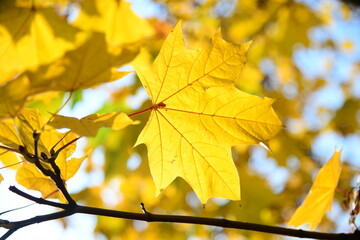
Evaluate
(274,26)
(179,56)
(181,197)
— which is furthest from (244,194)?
(274,26)

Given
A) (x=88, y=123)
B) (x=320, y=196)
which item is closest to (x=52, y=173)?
(x=88, y=123)

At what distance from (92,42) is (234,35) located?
2.71 metres

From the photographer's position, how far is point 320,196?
1.09m

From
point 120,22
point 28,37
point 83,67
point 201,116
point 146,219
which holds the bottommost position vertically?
point 146,219

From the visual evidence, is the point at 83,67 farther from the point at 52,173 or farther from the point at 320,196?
the point at 320,196

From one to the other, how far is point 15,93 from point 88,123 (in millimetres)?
132

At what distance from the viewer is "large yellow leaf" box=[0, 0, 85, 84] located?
0.81m

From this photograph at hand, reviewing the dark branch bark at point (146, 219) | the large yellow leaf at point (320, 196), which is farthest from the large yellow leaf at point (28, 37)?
the large yellow leaf at point (320, 196)

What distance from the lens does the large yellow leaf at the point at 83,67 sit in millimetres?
596

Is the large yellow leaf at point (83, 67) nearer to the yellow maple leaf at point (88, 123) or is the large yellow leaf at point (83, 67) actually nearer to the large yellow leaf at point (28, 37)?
the yellow maple leaf at point (88, 123)

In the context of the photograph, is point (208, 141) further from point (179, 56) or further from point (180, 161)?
point (179, 56)

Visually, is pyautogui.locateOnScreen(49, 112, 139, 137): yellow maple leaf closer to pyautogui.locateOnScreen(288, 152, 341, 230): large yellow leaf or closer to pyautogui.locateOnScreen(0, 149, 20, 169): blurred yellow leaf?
pyautogui.locateOnScreen(0, 149, 20, 169): blurred yellow leaf

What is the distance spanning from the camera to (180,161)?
0.98m

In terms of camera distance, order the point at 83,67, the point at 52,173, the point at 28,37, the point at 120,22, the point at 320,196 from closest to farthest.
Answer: the point at 83,67 < the point at 52,173 < the point at 28,37 < the point at 320,196 < the point at 120,22
